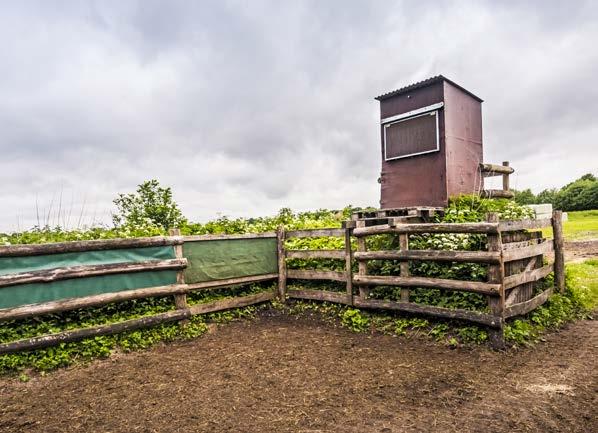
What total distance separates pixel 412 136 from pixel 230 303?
5537mm

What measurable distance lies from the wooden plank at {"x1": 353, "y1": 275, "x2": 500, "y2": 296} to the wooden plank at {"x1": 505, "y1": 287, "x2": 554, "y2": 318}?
450 mm

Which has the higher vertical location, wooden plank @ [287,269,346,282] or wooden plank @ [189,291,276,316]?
wooden plank @ [287,269,346,282]

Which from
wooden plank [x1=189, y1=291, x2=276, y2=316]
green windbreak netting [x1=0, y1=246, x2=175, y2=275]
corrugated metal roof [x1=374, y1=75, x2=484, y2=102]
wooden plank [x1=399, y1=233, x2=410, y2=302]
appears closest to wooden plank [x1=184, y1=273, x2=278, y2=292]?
wooden plank [x1=189, y1=291, x2=276, y2=316]

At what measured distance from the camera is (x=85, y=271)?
6027 millimetres

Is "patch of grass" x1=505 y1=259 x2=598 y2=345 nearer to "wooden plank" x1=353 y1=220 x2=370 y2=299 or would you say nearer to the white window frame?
"wooden plank" x1=353 y1=220 x2=370 y2=299

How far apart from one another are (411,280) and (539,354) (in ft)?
6.36

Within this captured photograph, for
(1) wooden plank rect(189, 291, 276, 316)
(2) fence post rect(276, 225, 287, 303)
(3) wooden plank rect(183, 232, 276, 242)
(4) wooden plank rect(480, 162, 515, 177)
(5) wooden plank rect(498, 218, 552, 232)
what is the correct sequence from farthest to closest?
(4) wooden plank rect(480, 162, 515, 177), (2) fence post rect(276, 225, 287, 303), (3) wooden plank rect(183, 232, 276, 242), (1) wooden plank rect(189, 291, 276, 316), (5) wooden plank rect(498, 218, 552, 232)

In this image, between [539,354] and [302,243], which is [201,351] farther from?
[539,354]

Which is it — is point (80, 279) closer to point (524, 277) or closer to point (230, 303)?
Result: point (230, 303)

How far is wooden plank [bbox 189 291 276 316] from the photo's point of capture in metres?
7.15

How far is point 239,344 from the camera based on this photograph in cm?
610

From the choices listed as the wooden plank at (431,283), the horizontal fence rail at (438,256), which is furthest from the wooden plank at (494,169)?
the wooden plank at (431,283)

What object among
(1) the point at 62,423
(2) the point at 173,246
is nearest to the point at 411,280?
(2) the point at 173,246

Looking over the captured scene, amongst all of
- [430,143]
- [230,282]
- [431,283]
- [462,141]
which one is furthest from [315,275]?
[462,141]
